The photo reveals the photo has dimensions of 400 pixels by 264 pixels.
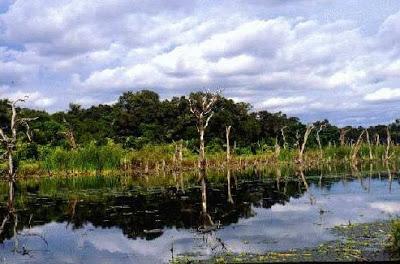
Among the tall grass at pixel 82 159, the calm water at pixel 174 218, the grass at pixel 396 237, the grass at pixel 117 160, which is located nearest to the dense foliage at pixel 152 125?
the grass at pixel 117 160

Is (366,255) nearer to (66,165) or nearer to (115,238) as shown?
(115,238)

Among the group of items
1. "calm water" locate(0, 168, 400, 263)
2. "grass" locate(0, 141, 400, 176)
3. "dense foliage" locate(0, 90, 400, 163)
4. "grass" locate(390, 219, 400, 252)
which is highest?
"dense foliage" locate(0, 90, 400, 163)

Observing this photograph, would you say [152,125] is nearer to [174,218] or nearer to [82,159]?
[82,159]

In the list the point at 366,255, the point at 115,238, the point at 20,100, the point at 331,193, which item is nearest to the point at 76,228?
the point at 115,238

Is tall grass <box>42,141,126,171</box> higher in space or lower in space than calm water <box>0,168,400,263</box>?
higher

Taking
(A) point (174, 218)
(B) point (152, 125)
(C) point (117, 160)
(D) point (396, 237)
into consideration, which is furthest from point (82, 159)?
(D) point (396, 237)

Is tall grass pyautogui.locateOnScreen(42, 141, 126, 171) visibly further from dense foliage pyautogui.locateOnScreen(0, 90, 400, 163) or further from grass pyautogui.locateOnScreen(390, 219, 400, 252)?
grass pyautogui.locateOnScreen(390, 219, 400, 252)

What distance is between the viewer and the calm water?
52.7 feet

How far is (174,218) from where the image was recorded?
22.1 metres

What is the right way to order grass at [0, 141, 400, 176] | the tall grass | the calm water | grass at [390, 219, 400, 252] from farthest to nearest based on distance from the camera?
grass at [0, 141, 400, 176] → the tall grass → the calm water → grass at [390, 219, 400, 252]

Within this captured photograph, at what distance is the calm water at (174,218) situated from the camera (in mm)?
16062

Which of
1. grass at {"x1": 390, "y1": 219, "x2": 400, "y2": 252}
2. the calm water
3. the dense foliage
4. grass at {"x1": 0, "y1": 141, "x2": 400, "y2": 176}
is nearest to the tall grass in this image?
grass at {"x1": 0, "y1": 141, "x2": 400, "y2": 176}

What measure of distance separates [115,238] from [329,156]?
5691cm

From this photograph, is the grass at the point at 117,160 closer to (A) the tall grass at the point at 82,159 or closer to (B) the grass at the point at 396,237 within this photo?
(A) the tall grass at the point at 82,159
